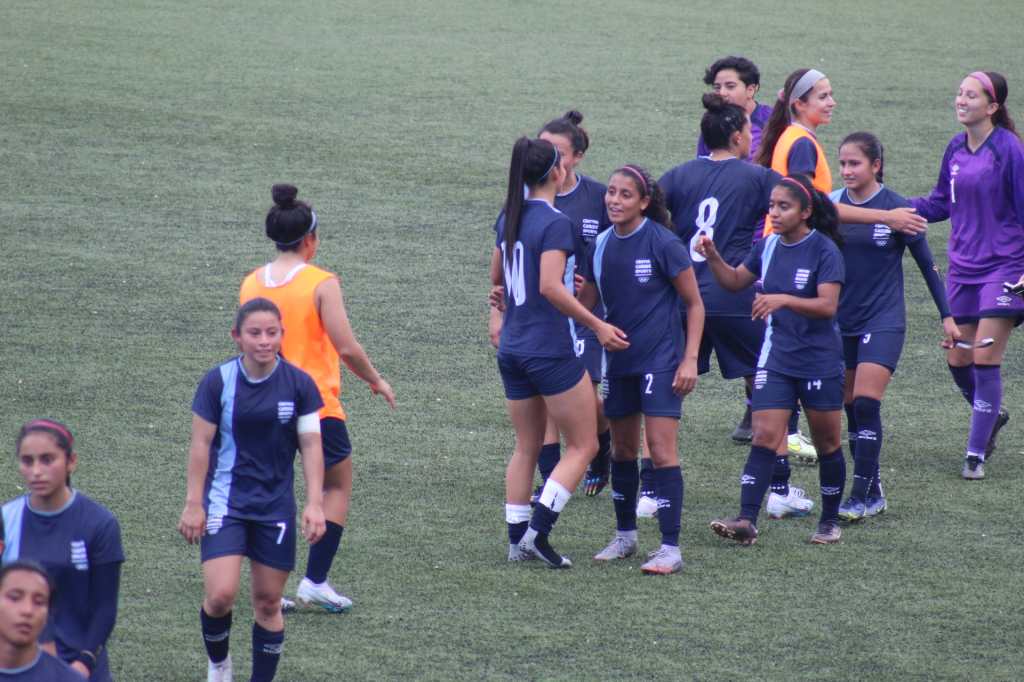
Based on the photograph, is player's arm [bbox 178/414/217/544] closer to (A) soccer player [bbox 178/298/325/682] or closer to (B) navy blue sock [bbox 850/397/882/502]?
(A) soccer player [bbox 178/298/325/682]

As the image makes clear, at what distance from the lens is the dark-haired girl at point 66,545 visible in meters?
4.49

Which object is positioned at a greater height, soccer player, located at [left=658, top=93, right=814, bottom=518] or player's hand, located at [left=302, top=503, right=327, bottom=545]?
soccer player, located at [left=658, top=93, right=814, bottom=518]

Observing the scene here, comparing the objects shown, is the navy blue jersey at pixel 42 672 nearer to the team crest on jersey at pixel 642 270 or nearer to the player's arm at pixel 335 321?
the player's arm at pixel 335 321

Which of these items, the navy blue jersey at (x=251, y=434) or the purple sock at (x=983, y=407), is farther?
the purple sock at (x=983, y=407)

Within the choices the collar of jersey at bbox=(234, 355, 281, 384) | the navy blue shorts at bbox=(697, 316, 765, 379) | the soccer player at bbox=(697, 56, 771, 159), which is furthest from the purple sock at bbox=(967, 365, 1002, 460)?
the collar of jersey at bbox=(234, 355, 281, 384)

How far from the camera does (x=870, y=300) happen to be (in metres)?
7.50

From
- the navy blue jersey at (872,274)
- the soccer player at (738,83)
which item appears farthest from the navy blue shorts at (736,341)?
the soccer player at (738,83)

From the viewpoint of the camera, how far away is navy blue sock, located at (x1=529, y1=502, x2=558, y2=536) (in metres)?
6.64

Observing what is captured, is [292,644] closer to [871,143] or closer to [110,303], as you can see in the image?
[871,143]

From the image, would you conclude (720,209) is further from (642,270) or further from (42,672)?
(42,672)

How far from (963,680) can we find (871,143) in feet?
9.54

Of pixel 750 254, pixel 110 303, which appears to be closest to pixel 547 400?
pixel 750 254

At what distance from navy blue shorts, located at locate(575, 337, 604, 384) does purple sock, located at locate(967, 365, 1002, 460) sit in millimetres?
2244

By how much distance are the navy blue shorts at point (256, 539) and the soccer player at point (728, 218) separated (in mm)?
2898
